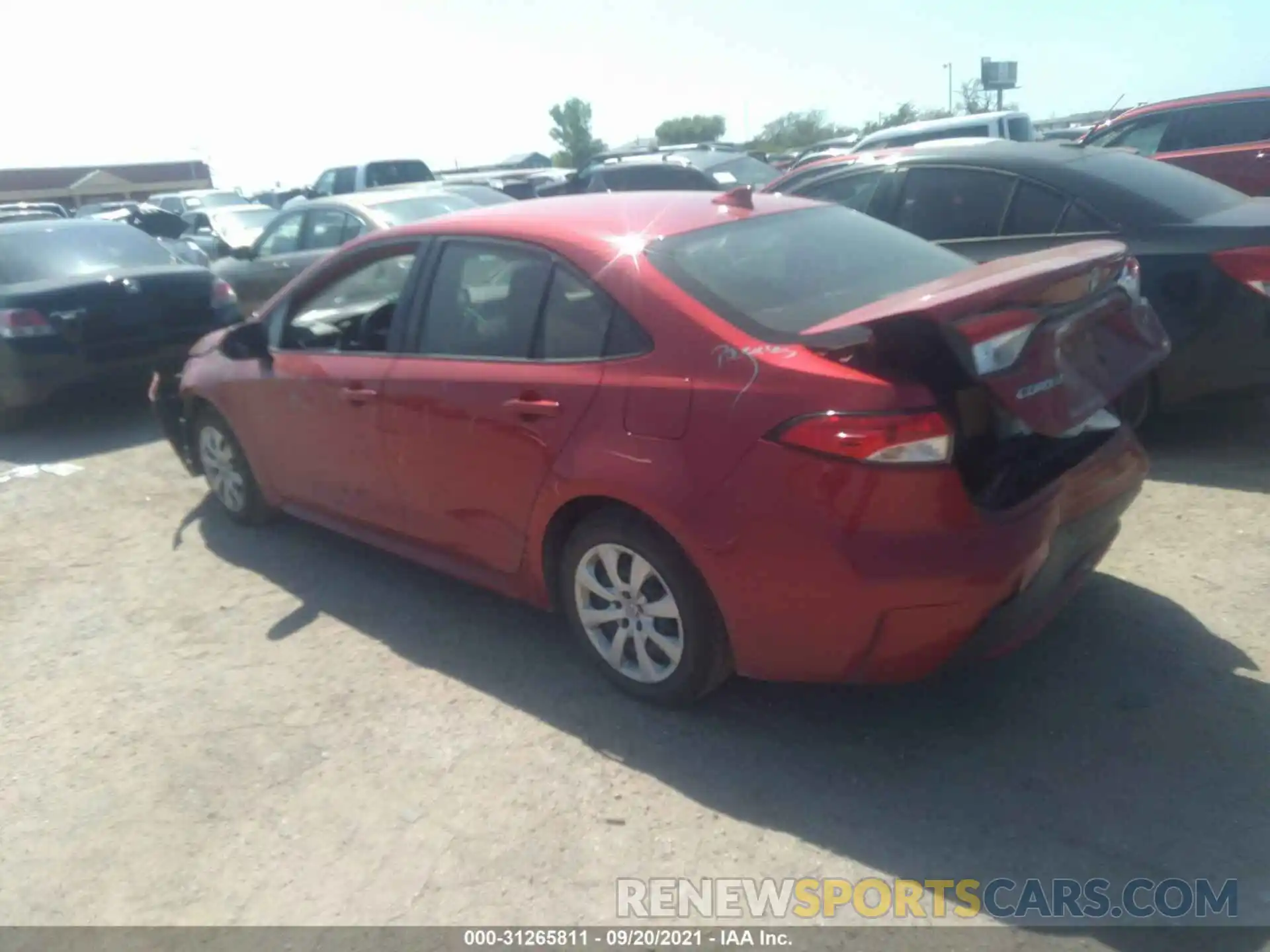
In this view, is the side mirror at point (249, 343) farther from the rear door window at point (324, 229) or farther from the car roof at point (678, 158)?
the car roof at point (678, 158)

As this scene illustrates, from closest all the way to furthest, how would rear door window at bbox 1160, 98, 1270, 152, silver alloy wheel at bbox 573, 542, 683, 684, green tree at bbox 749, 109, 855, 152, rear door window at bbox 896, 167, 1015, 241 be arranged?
silver alloy wheel at bbox 573, 542, 683, 684
rear door window at bbox 896, 167, 1015, 241
rear door window at bbox 1160, 98, 1270, 152
green tree at bbox 749, 109, 855, 152

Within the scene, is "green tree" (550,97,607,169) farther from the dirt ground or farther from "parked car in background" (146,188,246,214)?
the dirt ground

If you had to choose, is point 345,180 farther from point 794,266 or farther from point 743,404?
point 743,404

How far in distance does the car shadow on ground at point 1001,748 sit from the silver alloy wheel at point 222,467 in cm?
171

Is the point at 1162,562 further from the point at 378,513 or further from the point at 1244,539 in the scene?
the point at 378,513

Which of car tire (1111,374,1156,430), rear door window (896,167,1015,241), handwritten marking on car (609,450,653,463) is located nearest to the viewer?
handwritten marking on car (609,450,653,463)

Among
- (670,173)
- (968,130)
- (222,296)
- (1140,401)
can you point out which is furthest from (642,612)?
(968,130)

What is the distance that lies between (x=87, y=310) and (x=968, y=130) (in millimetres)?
12123

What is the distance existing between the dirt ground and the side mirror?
1.17 meters

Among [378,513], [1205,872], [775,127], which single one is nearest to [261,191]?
[775,127]

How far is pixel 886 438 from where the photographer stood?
289cm

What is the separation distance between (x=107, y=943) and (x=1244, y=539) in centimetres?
442

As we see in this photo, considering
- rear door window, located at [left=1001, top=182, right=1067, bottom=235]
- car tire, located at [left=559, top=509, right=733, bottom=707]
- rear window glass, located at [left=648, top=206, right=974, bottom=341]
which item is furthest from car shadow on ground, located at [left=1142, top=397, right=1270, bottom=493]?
car tire, located at [left=559, top=509, right=733, bottom=707]

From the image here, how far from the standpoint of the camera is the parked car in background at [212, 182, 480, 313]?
31.6 feet
